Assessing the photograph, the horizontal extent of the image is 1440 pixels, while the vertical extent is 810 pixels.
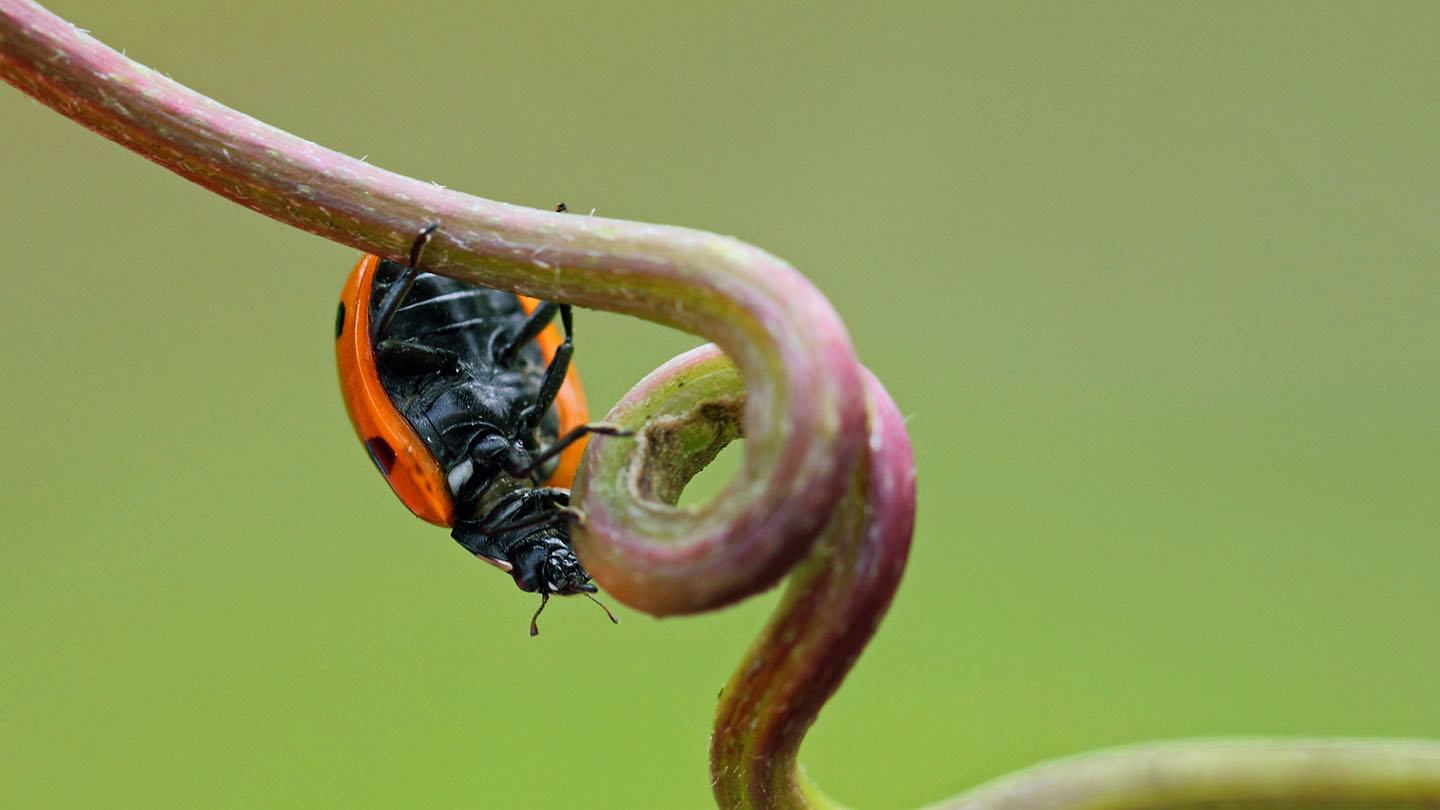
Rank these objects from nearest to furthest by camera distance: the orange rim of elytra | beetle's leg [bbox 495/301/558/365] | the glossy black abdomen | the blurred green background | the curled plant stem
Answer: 1. the curled plant stem
2. the orange rim of elytra
3. the glossy black abdomen
4. beetle's leg [bbox 495/301/558/365]
5. the blurred green background

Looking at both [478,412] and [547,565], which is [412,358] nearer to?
[478,412]

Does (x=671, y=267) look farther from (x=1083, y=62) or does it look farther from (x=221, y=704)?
(x=1083, y=62)

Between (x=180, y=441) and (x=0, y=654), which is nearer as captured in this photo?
(x=0, y=654)

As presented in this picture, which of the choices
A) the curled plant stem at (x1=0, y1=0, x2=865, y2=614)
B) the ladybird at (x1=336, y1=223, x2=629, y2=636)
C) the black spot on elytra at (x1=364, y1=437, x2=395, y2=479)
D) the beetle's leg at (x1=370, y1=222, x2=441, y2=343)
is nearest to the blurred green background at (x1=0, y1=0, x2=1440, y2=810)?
the ladybird at (x1=336, y1=223, x2=629, y2=636)

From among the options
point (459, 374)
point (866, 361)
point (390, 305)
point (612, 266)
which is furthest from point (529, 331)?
point (866, 361)

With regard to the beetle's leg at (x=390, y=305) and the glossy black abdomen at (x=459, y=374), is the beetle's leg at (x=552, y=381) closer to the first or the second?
the glossy black abdomen at (x=459, y=374)

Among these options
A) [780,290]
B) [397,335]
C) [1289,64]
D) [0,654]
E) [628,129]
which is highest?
[1289,64]

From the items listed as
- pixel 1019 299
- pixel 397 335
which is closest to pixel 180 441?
pixel 397 335

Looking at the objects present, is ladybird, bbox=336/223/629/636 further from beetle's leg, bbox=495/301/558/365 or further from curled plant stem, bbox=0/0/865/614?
curled plant stem, bbox=0/0/865/614

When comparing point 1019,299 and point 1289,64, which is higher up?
point 1289,64
